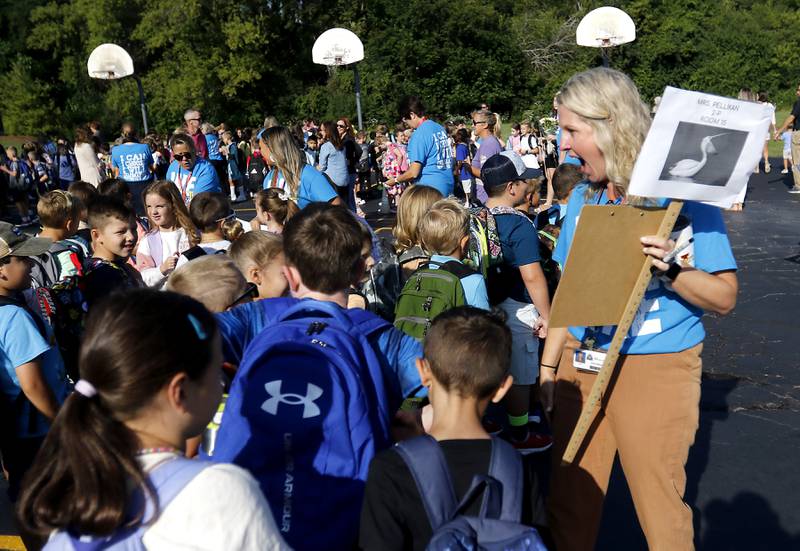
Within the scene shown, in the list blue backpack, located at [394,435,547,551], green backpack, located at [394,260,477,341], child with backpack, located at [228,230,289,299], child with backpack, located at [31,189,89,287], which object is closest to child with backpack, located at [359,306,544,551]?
blue backpack, located at [394,435,547,551]

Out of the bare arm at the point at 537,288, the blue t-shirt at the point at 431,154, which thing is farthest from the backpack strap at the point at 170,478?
the blue t-shirt at the point at 431,154

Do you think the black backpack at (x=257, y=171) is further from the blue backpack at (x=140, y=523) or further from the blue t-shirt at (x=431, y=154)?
the blue backpack at (x=140, y=523)

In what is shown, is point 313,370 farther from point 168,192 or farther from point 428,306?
point 168,192

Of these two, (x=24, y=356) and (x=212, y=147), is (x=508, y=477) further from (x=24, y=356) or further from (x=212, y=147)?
(x=212, y=147)

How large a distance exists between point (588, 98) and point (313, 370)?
4.48 feet

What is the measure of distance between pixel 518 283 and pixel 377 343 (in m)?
2.72

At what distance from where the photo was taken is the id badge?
2.96 meters

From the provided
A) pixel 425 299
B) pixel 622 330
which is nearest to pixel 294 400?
pixel 622 330

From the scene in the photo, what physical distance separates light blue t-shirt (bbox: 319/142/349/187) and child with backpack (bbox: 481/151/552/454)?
650 cm

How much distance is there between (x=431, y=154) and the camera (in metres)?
8.73

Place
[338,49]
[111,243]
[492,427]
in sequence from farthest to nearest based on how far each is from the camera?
[338,49]
[492,427]
[111,243]

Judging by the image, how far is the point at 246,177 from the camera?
19.9 meters

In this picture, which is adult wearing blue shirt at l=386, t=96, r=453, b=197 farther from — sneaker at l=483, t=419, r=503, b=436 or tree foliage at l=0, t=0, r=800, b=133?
tree foliage at l=0, t=0, r=800, b=133

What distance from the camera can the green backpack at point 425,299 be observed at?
3.81m
